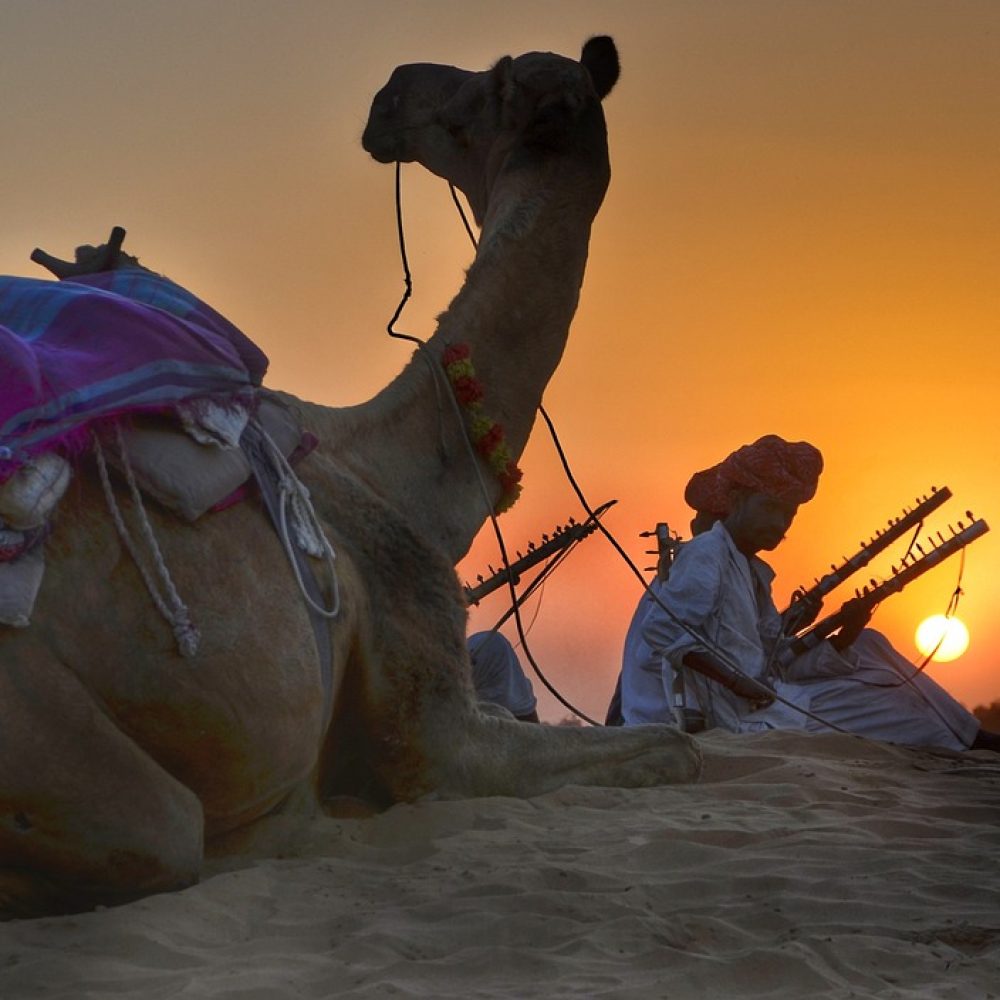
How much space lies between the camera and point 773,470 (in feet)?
32.9

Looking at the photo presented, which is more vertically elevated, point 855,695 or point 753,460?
point 753,460

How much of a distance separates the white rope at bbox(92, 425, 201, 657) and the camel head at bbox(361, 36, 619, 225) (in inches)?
107

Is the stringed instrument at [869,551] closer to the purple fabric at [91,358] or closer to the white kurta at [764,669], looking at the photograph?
the white kurta at [764,669]

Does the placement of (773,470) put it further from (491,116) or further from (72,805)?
(72,805)

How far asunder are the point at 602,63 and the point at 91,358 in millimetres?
3146

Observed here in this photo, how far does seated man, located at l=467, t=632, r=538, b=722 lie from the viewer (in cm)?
1062

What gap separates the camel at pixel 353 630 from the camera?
4.38 meters

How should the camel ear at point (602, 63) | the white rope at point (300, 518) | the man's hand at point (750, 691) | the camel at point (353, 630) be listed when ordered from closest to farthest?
1. the camel at point (353, 630)
2. the white rope at point (300, 518)
3. the camel ear at point (602, 63)
4. the man's hand at point (750, 691)

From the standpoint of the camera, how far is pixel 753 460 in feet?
33.1

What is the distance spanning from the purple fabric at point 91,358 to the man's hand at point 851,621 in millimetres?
5410

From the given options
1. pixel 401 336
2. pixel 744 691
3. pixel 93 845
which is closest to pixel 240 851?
pixel 93 845

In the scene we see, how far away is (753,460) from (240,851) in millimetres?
5535

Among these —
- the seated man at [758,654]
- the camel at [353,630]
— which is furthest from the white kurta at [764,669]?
the camel at [353,630]

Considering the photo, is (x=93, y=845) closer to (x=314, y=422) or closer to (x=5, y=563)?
(x=5, y=563)
